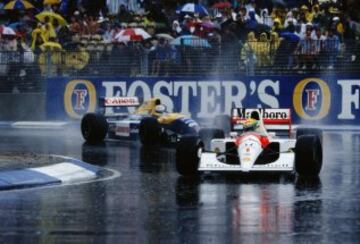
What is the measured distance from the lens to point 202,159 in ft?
53.2

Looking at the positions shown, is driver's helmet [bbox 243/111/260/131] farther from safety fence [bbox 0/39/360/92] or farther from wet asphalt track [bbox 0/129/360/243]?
safety fence [bbox 0/39/360/92]

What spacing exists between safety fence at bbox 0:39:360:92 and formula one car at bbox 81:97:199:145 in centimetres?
416

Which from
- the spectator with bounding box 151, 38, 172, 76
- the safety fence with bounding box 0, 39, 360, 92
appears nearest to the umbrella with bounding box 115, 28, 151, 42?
the safety fence with bounding box 0, 39, 360, 92

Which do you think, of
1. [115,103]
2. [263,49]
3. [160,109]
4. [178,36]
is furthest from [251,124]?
[178,36]

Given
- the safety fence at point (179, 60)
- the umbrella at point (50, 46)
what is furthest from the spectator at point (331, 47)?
the umbrella at point (50, 46)

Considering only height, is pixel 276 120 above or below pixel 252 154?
above

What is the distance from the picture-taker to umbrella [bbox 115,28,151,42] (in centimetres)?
3074

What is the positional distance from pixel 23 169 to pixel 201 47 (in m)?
14.1

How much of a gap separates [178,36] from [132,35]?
1.28 meters

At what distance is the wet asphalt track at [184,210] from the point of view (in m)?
10.6

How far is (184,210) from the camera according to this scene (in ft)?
41.4

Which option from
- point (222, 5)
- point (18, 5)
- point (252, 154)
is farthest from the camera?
point (18, 5)

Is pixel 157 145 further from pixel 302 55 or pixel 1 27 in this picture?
pixel 1 27

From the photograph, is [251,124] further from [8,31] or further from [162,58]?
[8,31]
